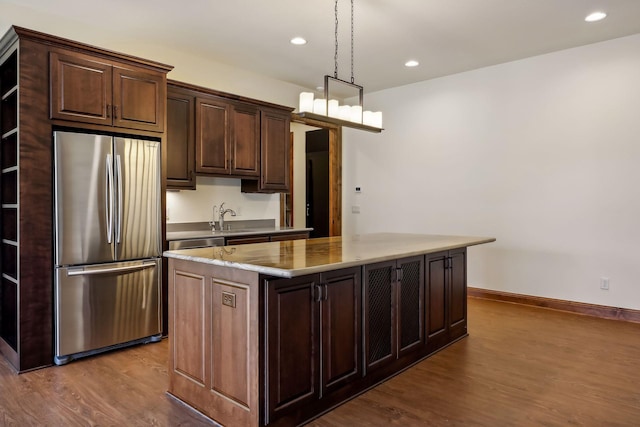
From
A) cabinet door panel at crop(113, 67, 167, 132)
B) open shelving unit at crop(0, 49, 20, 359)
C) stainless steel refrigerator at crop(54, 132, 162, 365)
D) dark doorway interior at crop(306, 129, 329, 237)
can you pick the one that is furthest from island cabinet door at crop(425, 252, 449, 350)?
dark doorway interior at crop(306, 129, 329, 237)

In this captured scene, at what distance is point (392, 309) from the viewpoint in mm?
2885

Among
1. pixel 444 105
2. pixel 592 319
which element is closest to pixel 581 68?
pixel 444 105

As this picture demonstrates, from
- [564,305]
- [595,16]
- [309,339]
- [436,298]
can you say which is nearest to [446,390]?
[436,298]

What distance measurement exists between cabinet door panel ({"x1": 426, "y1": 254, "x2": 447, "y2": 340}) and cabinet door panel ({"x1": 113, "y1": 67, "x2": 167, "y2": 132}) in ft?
8.41

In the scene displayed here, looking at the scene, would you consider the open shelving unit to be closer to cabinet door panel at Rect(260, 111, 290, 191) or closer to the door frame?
cabinet door panel at Rect(260, 111, 290, 191)

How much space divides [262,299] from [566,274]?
394cm

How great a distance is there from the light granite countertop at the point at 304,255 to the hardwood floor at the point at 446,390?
0.87 metres

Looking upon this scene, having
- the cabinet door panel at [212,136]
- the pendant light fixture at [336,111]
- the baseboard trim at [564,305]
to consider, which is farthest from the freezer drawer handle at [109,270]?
the baseboard trim at [564,305]

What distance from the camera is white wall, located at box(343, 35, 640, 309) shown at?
4.31 meters

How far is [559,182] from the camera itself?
468 centimetres

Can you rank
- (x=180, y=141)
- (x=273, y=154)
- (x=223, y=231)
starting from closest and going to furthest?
1. (x=180, y=141)
2. (x=223, y=231)
3. (x=273, y=154)

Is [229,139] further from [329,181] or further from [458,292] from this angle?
[458,292]

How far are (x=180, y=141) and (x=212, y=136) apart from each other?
1.21 feet

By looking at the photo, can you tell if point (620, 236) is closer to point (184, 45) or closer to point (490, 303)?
point (490, 303)
